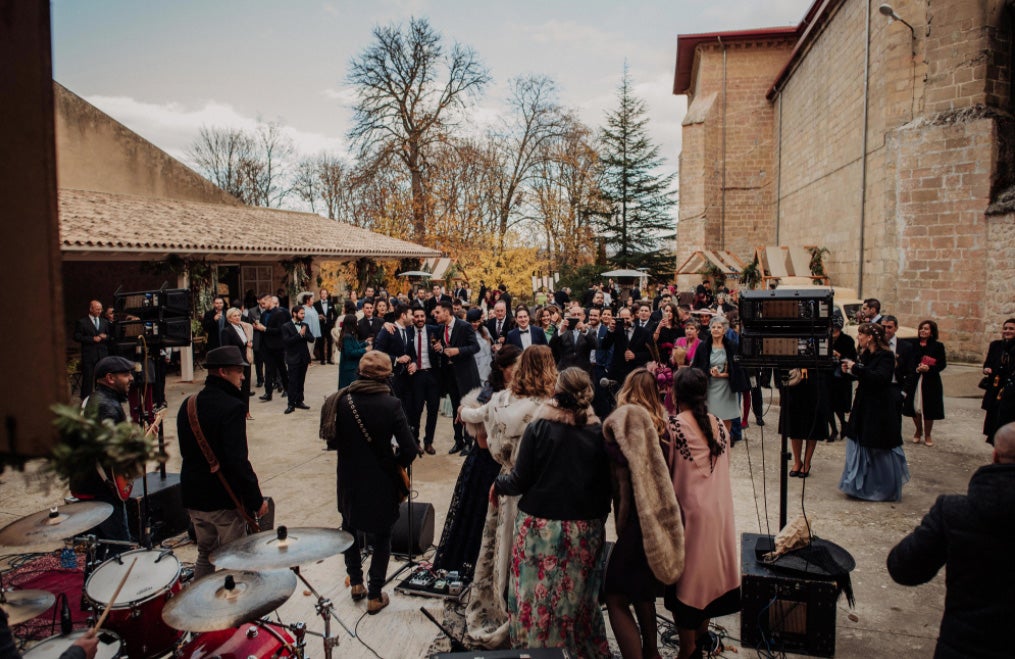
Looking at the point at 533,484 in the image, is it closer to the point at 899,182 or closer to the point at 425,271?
the point at 899,182

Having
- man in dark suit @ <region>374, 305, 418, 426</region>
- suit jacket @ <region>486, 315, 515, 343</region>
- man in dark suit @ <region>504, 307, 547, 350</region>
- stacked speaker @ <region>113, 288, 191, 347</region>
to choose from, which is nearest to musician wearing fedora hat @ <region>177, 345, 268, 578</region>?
stacked speaker @ <region>113, 288, 191, 347</region>

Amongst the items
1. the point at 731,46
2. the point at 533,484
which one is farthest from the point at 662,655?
the point at 731,46

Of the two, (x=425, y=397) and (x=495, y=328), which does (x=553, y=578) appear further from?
(x=495, y=328)

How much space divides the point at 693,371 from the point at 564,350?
5262 mm

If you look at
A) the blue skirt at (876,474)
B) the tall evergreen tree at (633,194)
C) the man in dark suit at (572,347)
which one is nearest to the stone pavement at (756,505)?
the blue skirt at (876,474)

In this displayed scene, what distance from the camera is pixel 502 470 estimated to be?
407cm

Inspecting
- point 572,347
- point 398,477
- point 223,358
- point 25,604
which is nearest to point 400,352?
point 572,347

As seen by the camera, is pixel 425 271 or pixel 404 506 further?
pixel 425 271

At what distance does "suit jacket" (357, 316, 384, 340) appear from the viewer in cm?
942

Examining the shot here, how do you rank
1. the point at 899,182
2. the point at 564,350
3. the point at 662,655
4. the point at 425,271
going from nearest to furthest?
the point at 662,655 → the point at 564,350 → the point at 899,182 → the point at 425,271

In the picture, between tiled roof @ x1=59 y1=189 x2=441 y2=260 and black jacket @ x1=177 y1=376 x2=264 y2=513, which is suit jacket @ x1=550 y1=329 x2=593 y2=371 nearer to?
black jacket @ x1=177 y1=376 x2=264 y2=513

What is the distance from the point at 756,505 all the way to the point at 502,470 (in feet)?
10.1

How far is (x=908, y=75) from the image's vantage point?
14.3 metres

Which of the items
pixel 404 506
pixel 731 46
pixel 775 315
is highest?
pixel 731 46
